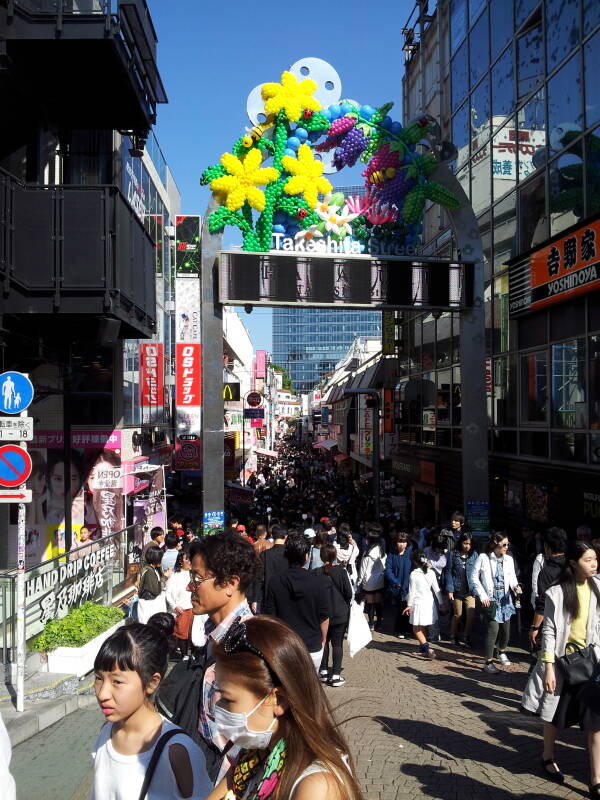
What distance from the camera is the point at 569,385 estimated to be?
1382 centimetres

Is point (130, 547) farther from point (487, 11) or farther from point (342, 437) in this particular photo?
point (342, 437)

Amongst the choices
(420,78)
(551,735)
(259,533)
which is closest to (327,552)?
(259,533)

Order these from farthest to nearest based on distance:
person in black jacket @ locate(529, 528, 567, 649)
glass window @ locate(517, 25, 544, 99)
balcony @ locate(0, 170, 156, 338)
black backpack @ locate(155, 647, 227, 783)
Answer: glass window @ locate(517, 25, 544, 99) → balcony @ locate(0, 170, 156, 338) → person in black jacket @ locate(529, 528, 567, 649) → black backpack @ locate(155, 647, 227, 783)

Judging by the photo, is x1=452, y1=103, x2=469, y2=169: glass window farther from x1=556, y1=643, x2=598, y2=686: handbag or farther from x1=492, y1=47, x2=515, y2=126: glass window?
x1=556, y1=643, x2=598, y2=686: handbag

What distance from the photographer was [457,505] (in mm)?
20031

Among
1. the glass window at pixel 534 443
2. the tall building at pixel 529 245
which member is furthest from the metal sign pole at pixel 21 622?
the glass window at pixel 534 443

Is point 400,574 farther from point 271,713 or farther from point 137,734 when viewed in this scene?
point 271,713

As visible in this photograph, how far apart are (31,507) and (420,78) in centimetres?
2036

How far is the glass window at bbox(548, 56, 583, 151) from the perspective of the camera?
1339 cm

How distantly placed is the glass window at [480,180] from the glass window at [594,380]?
712cm

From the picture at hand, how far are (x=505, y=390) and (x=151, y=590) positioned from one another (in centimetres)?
1189

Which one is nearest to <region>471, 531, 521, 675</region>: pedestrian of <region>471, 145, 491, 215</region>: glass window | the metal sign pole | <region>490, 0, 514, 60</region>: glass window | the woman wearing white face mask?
the metal sign pole

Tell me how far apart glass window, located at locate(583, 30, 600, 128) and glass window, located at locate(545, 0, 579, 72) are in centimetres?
66

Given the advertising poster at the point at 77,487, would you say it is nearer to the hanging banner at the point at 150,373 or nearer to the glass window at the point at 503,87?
the hanging banner at the point at 150,373
